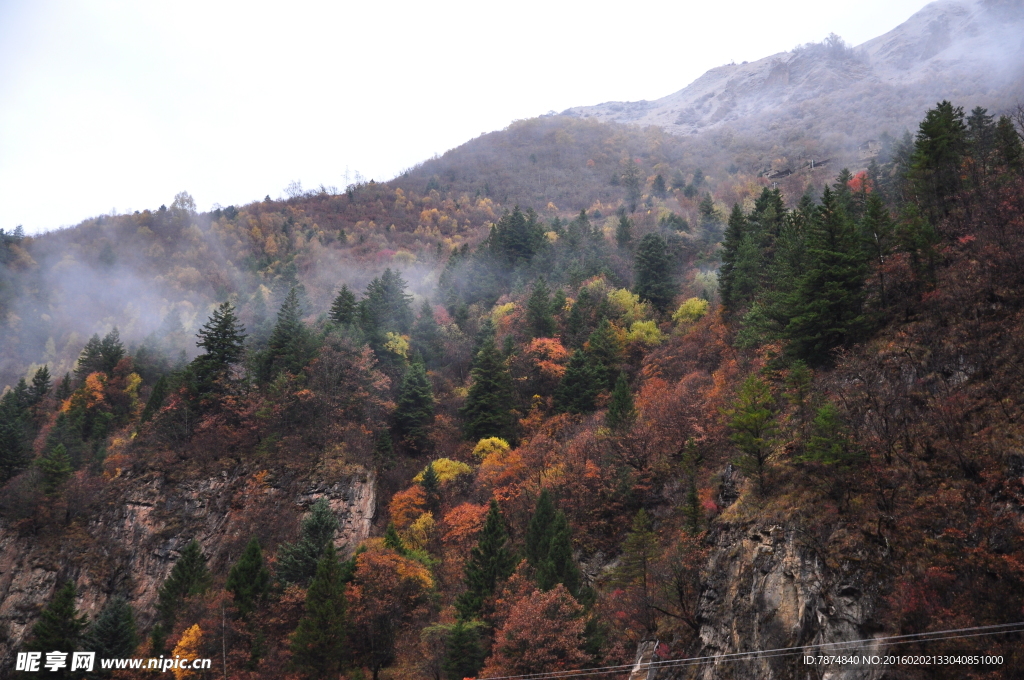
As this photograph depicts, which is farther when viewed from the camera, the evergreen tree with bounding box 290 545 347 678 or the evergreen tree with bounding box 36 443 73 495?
the evergreen tree with bounding box 36 443 73 495

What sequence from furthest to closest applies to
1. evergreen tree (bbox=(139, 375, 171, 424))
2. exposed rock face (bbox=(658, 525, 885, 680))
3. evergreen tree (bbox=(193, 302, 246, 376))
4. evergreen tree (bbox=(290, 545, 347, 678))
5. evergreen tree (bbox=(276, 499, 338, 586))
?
evergreen tree (bbox=(139, 375, 171, 424)) → evergreen tree (bbox=(193, 302, 246, 376)) → evergreen tree (bbox=(276, 499, 338, 586)) → evergreen tree (bbox=(290, 545, 347, 678)) → exposed rock face (bbox=(658, 525, 885, 680))

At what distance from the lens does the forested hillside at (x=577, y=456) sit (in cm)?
1866

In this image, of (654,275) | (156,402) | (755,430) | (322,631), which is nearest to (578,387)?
(654,275)

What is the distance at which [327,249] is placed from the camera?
327 feet

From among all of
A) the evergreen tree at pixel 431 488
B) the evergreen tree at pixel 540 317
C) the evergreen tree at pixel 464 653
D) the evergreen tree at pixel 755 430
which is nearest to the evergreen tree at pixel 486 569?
the evergreen tree at pixel 464 653

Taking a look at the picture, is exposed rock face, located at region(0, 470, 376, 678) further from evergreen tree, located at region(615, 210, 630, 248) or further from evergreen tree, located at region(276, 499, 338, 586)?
evergreen tree, located at region(615, 210, 630, 248)

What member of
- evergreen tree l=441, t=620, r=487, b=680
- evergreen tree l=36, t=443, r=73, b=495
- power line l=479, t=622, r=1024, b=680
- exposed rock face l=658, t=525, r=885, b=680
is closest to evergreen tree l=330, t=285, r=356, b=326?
evergreen tree l=36, t=443, r=73, b=495

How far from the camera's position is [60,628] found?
1271 inches

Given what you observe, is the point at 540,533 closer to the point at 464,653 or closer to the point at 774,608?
the point at 464,653

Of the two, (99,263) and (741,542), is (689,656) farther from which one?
(99,263)

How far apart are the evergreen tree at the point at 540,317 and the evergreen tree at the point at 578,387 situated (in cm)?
765

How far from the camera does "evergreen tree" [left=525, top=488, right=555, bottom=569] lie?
28.9 meters

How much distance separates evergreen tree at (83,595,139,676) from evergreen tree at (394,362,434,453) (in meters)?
22.3

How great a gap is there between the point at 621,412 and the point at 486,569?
14.6m
